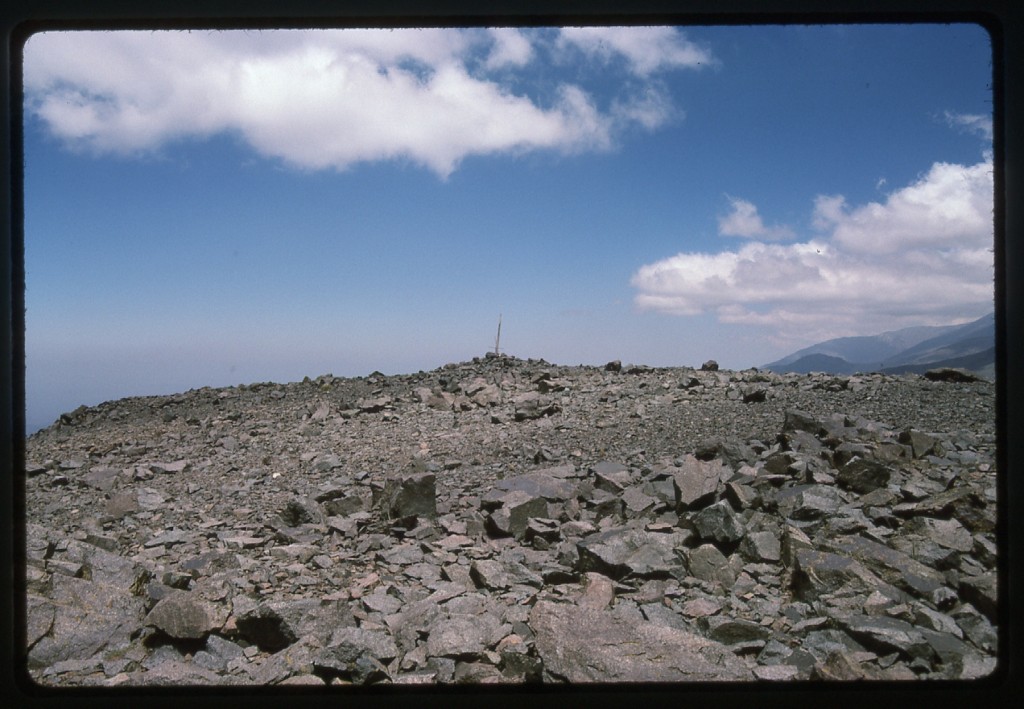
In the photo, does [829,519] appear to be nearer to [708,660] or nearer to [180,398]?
[708,660]

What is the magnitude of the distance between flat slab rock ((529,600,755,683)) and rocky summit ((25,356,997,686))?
1cm

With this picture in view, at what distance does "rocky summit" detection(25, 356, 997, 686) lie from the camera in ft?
8.64

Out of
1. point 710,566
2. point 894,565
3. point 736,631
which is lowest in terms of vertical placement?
point 736,631

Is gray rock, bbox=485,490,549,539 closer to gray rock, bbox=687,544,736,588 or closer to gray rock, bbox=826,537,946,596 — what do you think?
gray rock, bbox=687,544,736,588

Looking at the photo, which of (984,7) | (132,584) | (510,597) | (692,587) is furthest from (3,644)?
(984,7)

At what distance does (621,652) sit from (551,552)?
5.00ft

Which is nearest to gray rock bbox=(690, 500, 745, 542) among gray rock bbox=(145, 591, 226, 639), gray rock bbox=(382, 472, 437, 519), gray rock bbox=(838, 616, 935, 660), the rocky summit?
the rocky summit

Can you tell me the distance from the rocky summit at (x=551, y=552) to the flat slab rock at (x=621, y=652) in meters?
0.01

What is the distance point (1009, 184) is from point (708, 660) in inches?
84.5

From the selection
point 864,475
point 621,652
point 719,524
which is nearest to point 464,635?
point 621,652

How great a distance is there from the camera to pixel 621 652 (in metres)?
2.52

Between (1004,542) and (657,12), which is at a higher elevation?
(657,12)

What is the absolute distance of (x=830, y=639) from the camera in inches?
107

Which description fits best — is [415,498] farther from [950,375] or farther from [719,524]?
[950,375]
